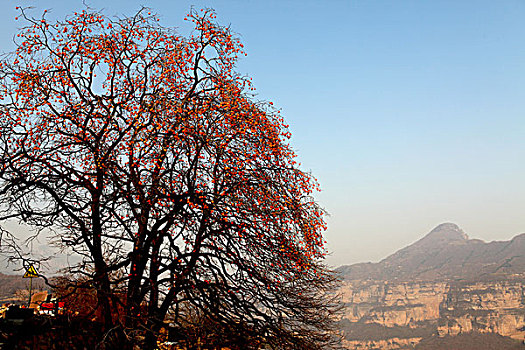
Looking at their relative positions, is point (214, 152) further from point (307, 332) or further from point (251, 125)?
point (307, 332)

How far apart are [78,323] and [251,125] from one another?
6.61 meters

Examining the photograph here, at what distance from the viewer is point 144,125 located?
411 inches

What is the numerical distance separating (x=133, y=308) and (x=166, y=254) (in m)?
1.38

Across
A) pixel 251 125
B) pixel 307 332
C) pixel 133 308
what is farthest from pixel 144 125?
pixel 307 332

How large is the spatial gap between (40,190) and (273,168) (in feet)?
18.1

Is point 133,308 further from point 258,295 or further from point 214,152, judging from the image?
point 214,152

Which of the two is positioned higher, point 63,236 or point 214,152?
point 214,152

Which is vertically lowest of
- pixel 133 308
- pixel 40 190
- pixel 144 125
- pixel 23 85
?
pixel 133 308

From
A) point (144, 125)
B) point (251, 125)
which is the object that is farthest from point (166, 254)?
point (251, 125)

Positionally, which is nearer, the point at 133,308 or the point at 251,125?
the point at 133,308

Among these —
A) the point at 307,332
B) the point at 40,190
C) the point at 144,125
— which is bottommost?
the point at 307,332

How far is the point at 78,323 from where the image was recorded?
11336 mm

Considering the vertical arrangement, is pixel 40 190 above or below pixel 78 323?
above

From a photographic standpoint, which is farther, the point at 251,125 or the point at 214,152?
the point at 251,125
